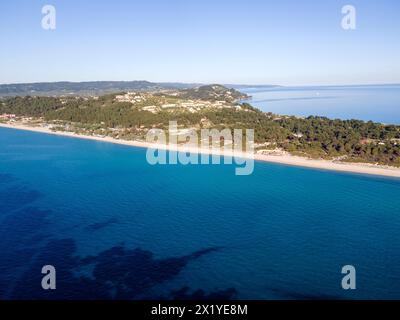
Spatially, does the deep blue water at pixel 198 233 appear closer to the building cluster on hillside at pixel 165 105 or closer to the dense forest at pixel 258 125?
the dense forest at pixel 258 125

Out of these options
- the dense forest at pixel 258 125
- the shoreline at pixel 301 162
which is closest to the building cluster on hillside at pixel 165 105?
the dense forest at pixel 258 125

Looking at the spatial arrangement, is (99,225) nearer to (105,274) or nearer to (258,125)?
(105,274)

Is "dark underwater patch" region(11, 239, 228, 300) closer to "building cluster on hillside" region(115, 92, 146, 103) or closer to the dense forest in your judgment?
the dense forest

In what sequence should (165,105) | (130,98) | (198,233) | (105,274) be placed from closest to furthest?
(105,274), (198,233), (165,105), (130,98)

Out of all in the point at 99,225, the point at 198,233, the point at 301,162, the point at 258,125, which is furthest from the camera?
the point at 258,125

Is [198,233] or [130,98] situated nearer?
[198,233]

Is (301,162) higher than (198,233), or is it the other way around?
(301,162)

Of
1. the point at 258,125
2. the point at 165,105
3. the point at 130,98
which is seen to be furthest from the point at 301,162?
the point at 130,98
